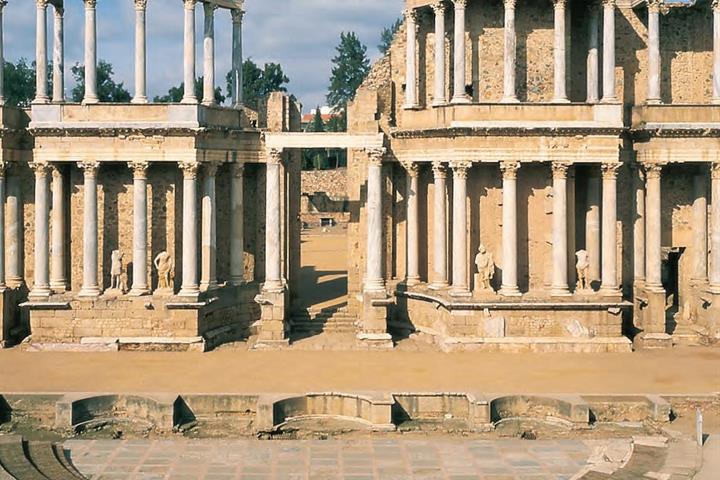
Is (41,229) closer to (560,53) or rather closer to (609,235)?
(560,53)

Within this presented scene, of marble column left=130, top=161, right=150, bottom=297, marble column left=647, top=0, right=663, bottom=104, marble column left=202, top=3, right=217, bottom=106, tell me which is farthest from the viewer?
marble column left=202, top=3, right=217, bottom=106

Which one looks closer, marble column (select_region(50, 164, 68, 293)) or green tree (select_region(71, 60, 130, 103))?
marble column (select_region(50, 164, 68, 293))

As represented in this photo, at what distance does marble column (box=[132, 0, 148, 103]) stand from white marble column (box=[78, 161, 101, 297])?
2.58m

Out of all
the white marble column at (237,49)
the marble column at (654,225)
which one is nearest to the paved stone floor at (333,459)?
the marble column at (654,225)

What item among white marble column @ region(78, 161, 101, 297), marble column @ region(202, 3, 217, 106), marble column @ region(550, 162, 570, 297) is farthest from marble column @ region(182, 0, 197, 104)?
marble column @ region(550, 162, 570, 297)

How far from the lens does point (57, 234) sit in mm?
30031

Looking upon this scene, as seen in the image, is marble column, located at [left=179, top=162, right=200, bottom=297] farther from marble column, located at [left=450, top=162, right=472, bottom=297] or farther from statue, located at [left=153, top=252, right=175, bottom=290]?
marble column, located at [left=450, top=162, right=472, bottom=297]

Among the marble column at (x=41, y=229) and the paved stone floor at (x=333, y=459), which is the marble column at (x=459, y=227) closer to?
the paved stone floor at (x=333, y=459)

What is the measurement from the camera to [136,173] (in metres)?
29.4

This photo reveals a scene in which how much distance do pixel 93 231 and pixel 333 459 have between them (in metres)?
14.9

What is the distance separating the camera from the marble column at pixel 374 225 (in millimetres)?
30094

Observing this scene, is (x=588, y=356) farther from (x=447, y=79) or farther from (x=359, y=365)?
(x=447, y=79)

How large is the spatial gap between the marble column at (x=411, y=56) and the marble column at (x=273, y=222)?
4.90 meters

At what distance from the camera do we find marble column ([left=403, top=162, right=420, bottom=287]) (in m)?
31.3
